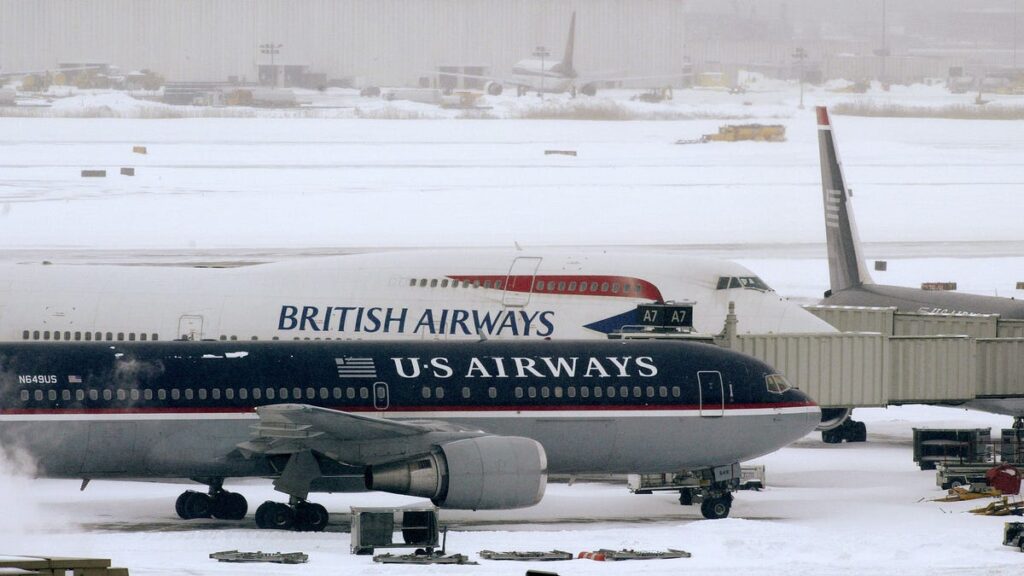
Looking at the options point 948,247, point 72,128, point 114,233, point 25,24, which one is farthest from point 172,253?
point 25,24

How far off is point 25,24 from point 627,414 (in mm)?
159763

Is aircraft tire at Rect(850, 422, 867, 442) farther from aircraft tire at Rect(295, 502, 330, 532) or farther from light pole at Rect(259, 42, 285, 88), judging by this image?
light pole at Rect(259, 42, 285, 88)

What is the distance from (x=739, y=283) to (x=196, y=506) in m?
13.4

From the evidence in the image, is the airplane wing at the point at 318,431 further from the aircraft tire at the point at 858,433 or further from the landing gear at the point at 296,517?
the aircraft tire at the point at 858,433

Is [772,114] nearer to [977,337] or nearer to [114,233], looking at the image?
[114,233]

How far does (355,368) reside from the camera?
1123 inches

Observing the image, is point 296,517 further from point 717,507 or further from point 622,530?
point 717,507

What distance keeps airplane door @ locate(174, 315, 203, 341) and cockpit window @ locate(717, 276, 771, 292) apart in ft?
36.8

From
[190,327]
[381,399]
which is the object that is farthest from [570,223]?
[381,399]

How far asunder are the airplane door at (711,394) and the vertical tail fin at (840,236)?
1549cm

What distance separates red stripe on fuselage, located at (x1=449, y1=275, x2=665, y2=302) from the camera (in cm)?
3559

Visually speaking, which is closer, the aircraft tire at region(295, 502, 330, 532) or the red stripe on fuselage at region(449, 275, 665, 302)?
the aircraft tire at region(295, 502, 330, 532)

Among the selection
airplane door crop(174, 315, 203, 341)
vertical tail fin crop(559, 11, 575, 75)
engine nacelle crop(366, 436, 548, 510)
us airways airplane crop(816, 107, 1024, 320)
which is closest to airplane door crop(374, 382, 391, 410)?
engine nacelle crop(366, 436, 548, 510)

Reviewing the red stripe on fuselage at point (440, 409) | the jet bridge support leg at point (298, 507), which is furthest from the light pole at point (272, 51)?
the jet bridge support leg at point (298, 507)
